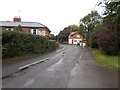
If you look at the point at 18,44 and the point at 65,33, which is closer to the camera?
the point at 18,44

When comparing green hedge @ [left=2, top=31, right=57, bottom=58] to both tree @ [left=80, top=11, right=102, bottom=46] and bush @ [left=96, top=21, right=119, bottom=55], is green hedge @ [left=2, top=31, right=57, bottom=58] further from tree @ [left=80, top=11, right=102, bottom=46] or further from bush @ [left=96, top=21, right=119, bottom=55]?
tree @ [left=80, top=11, right=102, bottom=46]

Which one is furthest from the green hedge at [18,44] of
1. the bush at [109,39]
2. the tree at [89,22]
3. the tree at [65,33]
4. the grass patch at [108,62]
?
the tree at [65,33]

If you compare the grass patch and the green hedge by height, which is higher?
the green hedge

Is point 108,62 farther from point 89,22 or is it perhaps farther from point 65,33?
point 65,33

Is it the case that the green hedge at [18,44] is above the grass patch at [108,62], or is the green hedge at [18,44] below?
above

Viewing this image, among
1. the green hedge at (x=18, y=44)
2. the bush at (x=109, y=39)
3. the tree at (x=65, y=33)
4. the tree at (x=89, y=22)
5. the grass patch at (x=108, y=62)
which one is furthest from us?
the tree at (x=65, y=33)

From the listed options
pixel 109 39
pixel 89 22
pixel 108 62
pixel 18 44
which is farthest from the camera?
pixel 89 22

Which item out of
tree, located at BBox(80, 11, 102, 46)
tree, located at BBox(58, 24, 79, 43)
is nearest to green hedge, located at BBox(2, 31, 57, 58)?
tree, located at BBox(80, 11, 102, 46)

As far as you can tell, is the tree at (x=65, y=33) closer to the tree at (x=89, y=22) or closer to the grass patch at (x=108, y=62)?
the tree at (x=89, y=22)

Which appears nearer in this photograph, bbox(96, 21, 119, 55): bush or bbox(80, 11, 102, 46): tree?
bbox(96, 21, 119, 55): bush

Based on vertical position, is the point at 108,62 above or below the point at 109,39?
below

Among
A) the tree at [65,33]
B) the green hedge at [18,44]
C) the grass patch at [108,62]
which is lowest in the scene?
the grass patch at [108,62]

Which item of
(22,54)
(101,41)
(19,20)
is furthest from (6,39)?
(19,20)

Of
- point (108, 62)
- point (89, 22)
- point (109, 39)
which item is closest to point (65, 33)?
point (89, 22)
